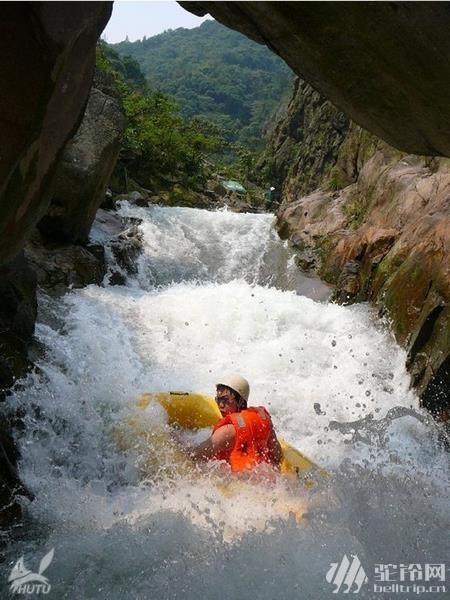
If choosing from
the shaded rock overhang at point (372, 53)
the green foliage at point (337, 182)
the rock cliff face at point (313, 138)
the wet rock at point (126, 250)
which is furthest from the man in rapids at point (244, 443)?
the rock cliff face at point (313, 138)

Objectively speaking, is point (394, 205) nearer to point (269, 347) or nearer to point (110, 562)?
point (269, 347)

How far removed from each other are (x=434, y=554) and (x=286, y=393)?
377 centimetres

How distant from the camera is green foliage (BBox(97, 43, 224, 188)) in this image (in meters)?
22.1

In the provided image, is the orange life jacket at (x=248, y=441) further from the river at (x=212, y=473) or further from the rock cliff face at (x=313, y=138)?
the rock cliff face at (x=313, y=138)

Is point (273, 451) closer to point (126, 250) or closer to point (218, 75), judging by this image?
point (126, 250)

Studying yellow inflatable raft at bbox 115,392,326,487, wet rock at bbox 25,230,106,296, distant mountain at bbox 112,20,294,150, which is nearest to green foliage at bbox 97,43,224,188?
wet rock at bbox 25,230,106,296

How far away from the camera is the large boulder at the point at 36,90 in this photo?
110 inches

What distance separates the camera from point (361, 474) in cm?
515

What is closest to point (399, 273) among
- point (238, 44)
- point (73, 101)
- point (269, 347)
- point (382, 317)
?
point (382, 317)
